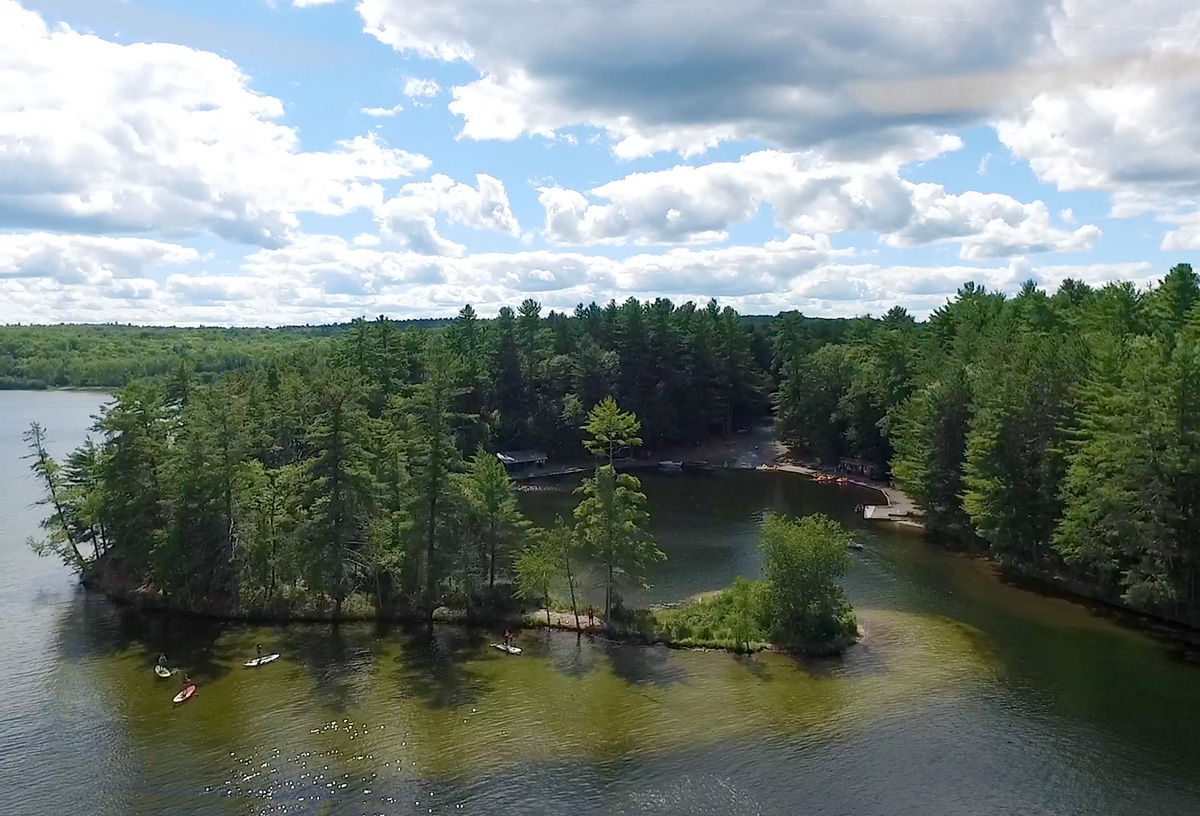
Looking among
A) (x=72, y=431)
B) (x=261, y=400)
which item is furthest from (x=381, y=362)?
(x=72, y=431)

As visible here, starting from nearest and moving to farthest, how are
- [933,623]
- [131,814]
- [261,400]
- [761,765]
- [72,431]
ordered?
[131,814], [761,765], [933,623], [261,400], [72,431]

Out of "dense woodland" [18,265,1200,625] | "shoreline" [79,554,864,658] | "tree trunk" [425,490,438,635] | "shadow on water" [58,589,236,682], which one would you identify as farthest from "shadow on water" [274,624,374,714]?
"dense woodland" [18,265,1200,625]

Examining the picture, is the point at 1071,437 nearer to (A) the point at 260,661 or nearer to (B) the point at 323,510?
(B) the point at 323,510

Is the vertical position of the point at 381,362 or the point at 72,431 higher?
the point at 381,362

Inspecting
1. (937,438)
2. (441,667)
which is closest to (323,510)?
(441,667)

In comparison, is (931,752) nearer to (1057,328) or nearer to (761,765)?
(761,765)

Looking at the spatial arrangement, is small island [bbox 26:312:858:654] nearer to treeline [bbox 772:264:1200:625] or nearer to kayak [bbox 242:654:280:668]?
kayak [bbox 242:654:280:668]
